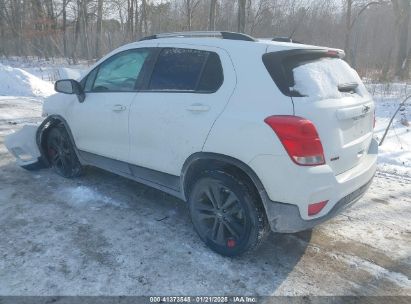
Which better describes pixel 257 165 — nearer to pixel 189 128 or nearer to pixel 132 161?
pixel 189 128

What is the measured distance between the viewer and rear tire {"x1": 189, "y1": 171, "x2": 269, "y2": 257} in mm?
2859

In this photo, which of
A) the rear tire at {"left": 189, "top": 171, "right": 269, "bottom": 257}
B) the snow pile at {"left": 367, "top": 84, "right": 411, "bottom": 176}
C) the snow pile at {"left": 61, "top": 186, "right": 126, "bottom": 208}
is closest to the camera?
the rear tire at {"left": 189, "top": 171, "right": 269, "bottom": 257}

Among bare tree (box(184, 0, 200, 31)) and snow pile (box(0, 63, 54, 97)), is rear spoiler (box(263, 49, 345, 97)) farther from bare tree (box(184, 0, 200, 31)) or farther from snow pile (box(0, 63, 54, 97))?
bare tree (box(184, 0, 200, 31))

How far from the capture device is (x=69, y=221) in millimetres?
3717

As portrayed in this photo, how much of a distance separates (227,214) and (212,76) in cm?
120

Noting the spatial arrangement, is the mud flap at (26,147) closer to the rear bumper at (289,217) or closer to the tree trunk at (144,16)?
the rear bumper at (289,217)

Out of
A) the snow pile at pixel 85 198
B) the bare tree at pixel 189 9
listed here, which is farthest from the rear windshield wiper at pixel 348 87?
the bare tree at pixel 189 9

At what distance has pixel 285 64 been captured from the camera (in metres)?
2.82

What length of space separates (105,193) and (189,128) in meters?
1.86

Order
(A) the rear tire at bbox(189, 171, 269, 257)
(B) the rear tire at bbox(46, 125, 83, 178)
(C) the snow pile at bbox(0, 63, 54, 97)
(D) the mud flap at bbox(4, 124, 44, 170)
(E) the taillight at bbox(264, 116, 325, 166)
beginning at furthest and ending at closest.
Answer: (C) the snow pile at bbox(0, 63, 54, 97) < (D) the mud flap at bbox(4, 124, 44, 170) < (B) the rear tire at bbox(46, 125, 83, 178) < (A) the rear tire at bbox(189, 171, 269, 257) < (E) the taillight at bbox(264, 116, 325, 166)

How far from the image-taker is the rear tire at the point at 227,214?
9.38ft

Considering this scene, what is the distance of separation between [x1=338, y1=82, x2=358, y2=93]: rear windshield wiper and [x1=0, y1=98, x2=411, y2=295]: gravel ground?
1.43 meters

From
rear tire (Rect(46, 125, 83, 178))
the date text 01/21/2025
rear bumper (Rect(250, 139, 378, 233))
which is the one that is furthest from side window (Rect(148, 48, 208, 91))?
rear tire (Rect(46, 125, 83, 178))

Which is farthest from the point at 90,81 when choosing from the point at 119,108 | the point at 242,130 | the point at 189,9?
the point at 189,9
